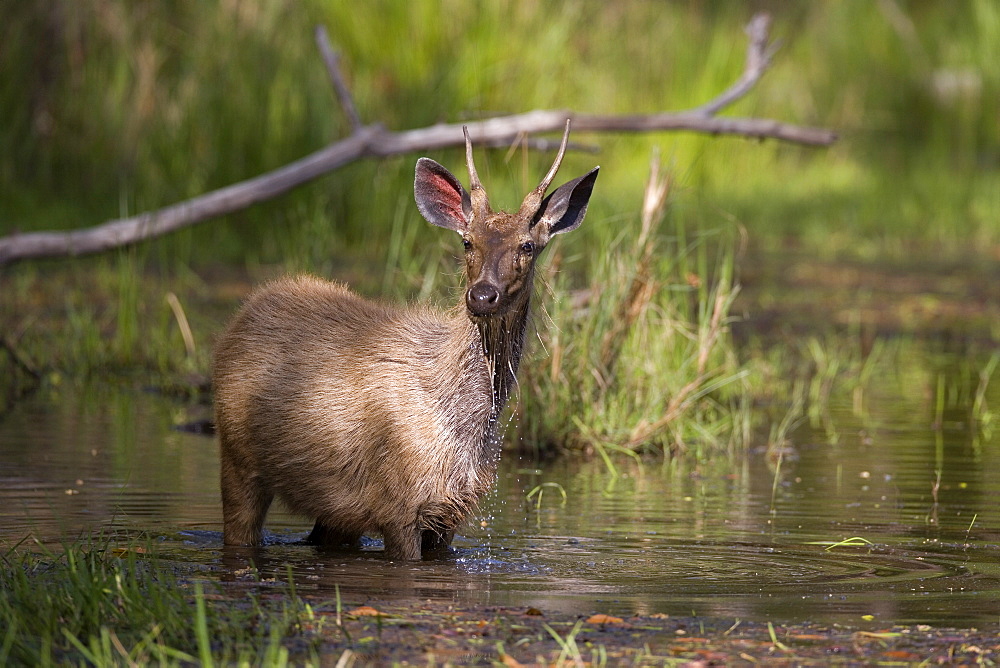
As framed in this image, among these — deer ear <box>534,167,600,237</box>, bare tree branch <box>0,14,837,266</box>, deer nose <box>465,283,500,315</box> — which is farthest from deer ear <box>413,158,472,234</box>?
bare tree branch <box>0,14,837,266</box>

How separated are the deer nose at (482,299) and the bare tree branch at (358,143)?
4056 mm

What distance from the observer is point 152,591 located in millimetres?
4367

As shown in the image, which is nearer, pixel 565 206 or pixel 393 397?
pixel 393 397

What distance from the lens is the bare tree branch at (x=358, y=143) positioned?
944cm

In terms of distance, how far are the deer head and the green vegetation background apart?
552 mm

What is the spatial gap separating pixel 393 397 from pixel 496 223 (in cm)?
75

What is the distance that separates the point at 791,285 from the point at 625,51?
5.57 metres

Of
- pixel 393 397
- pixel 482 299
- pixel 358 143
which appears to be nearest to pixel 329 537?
pixel 393 397

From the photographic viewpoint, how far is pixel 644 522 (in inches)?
256

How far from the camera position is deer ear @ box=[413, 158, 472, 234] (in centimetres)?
597

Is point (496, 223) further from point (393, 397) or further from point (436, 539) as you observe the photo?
point (436, 539)

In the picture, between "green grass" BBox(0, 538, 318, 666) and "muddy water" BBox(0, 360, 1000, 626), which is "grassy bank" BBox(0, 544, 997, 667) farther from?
"muddy water" BBox(0, 360, 1000, 626)

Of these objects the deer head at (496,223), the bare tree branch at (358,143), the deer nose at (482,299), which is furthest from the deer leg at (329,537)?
the bare tree branch at (358,143)

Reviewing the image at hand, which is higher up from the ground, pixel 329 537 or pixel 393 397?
pixel 393 397
